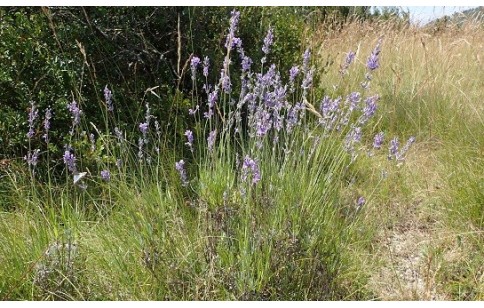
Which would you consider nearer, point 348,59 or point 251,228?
point 251,228

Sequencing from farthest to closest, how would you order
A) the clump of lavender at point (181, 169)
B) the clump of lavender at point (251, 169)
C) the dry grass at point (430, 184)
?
the dry grass at point (430, 184) → the clump of lavender at point (181, 169) → the clump of lavender at point (251, 169)

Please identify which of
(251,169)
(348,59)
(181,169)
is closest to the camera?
(251,169)

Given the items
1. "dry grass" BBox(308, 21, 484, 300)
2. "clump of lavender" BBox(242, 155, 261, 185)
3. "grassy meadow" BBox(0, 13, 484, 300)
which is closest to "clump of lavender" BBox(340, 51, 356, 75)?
"grassy meadow" BBox(0, 13, 484, 300)

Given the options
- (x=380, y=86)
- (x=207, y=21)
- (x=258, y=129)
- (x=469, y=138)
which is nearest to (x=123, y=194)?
(x=258, y=129)

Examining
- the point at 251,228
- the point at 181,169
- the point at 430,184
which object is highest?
the point at 181,169

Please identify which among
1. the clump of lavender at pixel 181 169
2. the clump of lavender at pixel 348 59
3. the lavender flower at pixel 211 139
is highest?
the clump of lavender at pixel 348 59

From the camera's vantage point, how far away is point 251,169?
202cm

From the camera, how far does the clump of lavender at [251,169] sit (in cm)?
197

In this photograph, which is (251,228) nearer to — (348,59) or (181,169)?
(181,169)

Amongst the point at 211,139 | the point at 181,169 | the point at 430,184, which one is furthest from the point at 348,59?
the point at 430,184

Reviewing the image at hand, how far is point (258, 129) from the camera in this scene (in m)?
2.17

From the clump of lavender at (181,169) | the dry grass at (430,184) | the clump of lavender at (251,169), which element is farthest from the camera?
the dry grass at (430,184)

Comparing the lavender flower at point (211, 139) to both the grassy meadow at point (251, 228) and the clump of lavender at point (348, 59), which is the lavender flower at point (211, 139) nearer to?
the grassy meadow at point (251, 228)

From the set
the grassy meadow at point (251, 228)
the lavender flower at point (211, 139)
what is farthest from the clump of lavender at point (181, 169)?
the lavender flower at point (211, 139)
